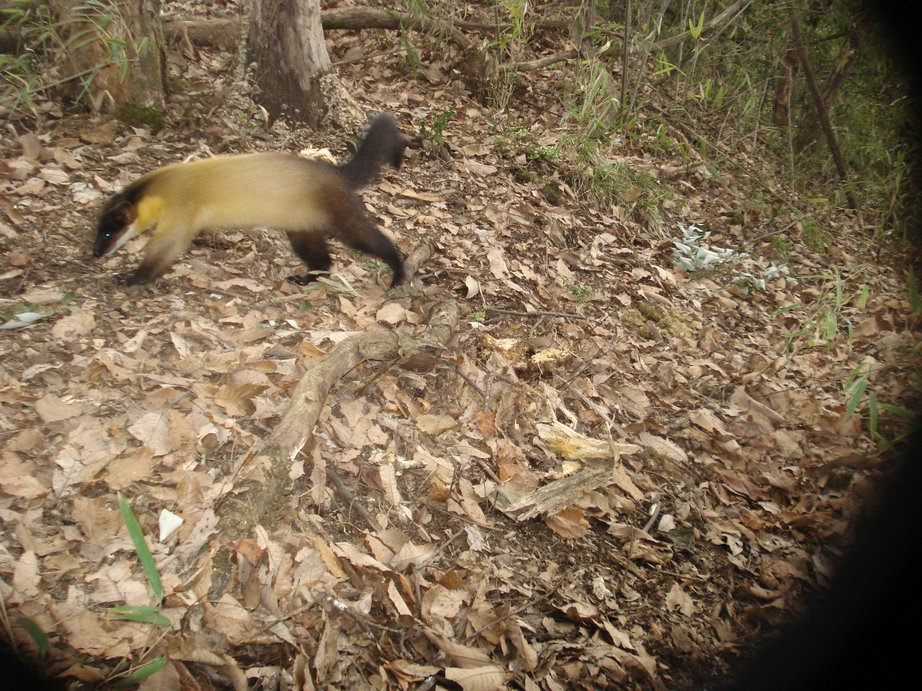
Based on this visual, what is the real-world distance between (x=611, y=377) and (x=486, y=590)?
2.07 metres

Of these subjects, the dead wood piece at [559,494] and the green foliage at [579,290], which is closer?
the dead wood piece at [559,494]

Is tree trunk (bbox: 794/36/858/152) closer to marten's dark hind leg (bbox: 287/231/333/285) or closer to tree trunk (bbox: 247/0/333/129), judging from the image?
tree trunk (bbox: 247/0/333/129)

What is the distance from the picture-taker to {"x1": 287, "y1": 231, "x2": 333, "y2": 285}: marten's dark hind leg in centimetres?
412

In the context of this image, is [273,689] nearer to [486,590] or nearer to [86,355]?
[486,590]

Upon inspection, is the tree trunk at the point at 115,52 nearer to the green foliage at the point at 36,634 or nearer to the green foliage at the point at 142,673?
the green foliage at the point at 36,634

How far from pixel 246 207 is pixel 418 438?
2.08 meters

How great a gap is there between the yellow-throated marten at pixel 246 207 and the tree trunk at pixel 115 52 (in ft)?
3.98

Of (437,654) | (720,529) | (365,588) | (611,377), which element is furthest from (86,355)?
(720,529)

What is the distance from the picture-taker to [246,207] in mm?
3871

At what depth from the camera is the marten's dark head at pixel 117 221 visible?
11.9 feet

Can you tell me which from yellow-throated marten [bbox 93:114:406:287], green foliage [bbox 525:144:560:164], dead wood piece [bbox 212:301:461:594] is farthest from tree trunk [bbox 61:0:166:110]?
green foliage [bbox 525:144:560:164]

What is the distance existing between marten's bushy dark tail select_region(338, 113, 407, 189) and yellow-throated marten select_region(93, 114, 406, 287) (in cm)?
1

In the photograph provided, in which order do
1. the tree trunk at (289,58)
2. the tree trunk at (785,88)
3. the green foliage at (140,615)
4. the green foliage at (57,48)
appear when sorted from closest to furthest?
1. the green foliage at (140,615)
2. the green foliage at (57,48)
3. the tree trunk at (289,58)
4. the tree trunk at (785,88)

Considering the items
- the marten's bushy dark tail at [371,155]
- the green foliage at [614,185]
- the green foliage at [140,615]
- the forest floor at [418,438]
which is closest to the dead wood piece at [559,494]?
the forest floor at [418,438]
